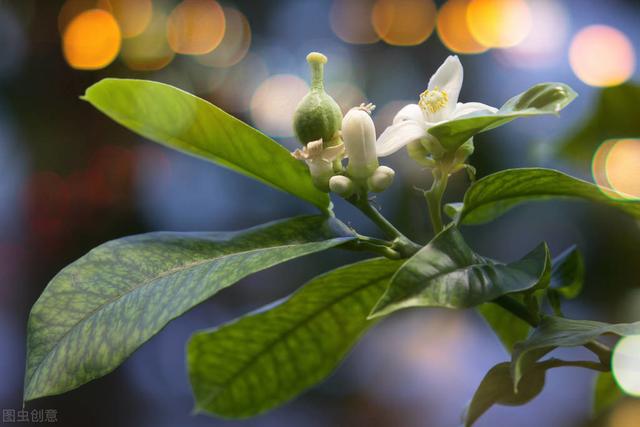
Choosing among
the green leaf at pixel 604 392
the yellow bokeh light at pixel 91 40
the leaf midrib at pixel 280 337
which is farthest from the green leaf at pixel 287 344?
the yellow bokeh light at pixel 91 40

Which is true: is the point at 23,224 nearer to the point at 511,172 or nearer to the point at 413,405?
the point at 413,405

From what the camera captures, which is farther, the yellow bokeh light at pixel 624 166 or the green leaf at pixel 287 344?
the yellow bokeh light at pixel 624 166

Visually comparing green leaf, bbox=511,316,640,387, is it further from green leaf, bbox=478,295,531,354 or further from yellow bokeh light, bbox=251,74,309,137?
yellow bokeh light, bbox=251,74,309,137

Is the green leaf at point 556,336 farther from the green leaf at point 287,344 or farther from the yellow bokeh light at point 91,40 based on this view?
the yellow bokeh light at point 91,40

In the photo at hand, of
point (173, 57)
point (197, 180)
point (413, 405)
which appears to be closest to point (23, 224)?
point (197, 180)

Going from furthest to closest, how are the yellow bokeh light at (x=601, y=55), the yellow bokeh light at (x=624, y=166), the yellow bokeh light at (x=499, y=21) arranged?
1. the yellow bokeh light at (x=499, y=21)
2. the yellow bokeh light at (x=601, y=55)
3. the yellow bokeh light at (x=624, y=166)

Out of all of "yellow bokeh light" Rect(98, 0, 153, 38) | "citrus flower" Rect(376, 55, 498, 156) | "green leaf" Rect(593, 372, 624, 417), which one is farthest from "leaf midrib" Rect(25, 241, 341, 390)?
"yellow bokeh light" Rect(98, 0, 153, 38)

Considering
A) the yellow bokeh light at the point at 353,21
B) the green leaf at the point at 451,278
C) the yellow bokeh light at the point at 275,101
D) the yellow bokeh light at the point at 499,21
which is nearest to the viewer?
the green leaf at the point at 451,278
